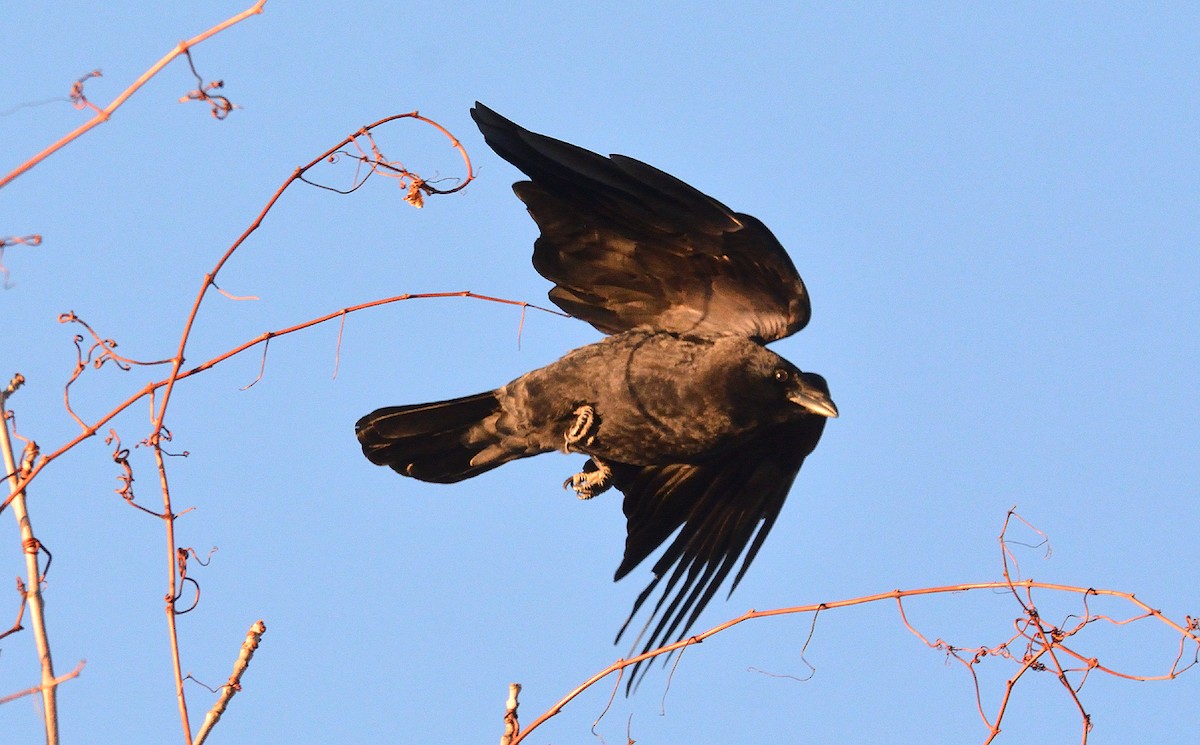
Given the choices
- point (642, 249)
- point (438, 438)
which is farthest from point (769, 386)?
point (438, 438)

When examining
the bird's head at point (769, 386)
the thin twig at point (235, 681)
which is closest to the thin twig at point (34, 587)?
the thin twig at point (235, 681)

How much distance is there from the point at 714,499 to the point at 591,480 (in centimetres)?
60

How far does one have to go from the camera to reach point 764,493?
6.89 meters

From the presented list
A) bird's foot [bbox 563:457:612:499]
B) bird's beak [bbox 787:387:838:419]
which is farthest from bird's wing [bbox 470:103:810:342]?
bird's foot [bbox 563:457:612:499]

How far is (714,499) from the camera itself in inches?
273

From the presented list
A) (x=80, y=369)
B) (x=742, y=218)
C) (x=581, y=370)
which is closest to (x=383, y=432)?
(x=581, y=370)

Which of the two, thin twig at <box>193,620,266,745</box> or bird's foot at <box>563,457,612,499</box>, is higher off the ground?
bird's foot at <box>563,457,612,499</box>

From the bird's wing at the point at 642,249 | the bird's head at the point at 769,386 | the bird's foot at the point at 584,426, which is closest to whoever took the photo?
the bird's wing at the point at 642,249

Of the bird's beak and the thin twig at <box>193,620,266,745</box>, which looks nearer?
the thin twig at <box>193,620,266,745</box>

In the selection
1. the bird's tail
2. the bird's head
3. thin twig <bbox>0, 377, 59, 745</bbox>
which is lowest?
thin twig <bbox>0, 377, 59, 745</bbox>

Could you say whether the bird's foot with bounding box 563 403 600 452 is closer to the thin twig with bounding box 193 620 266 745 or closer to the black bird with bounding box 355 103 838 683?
the black bird with bounding box 355 103 838 683

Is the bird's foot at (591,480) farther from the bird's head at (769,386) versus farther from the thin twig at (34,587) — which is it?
the thin twig at (34,587)

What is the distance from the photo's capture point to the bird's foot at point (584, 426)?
648 cm

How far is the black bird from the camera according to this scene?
20.3ft
